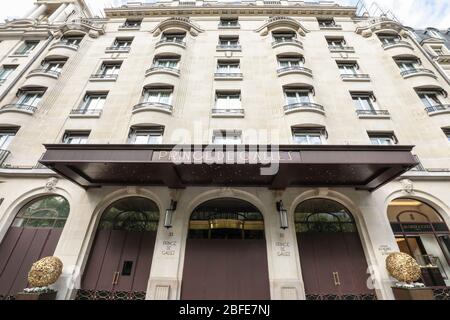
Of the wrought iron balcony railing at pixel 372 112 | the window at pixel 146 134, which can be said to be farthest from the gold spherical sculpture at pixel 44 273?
the wrought iron balcony railing at pixel 372 112

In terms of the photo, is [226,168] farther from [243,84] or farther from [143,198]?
[243,84]

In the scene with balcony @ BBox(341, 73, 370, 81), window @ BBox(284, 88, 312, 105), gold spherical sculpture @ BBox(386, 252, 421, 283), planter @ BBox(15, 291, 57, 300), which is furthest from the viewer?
balcony @ BBox(341, 73, 370, 81)

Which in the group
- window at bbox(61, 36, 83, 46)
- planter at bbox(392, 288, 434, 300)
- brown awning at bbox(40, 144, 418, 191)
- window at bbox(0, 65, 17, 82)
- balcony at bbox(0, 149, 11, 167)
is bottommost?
planter at bbox(392, 288, 434, 300)

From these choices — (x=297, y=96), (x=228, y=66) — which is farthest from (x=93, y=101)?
(x=297, y=96)

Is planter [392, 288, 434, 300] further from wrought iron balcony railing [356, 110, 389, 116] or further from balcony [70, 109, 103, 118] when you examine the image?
balcony [70, 109, 103, 118]

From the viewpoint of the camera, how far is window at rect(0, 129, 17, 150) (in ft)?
32.5

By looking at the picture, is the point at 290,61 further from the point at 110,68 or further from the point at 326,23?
the point at 110,68

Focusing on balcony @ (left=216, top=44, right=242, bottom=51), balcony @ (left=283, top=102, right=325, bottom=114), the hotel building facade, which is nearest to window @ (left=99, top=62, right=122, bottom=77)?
the hotel building facade

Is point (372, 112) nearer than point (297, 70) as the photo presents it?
Yes

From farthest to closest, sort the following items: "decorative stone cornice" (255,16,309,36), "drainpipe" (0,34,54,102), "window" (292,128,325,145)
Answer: "decorative stone cornice" (255,16,309,36) < "drainpipe" (0,34,54,102) < "window" (292,128,325,145)

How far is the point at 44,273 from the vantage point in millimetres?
6188

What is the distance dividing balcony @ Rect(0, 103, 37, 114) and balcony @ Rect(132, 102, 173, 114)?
5.44 meters

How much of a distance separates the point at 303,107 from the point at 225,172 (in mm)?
5486

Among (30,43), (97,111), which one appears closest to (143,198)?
(97,111)
